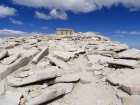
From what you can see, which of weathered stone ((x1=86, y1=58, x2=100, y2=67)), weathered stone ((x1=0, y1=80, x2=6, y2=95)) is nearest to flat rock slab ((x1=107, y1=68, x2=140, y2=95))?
weathered stone ((x1=86, y1=58, x2=100, y2=67))

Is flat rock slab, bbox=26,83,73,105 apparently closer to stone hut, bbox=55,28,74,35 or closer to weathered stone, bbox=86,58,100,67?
weathered stone, bbox=86,58,100,67

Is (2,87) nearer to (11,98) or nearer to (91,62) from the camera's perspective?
(11,98)

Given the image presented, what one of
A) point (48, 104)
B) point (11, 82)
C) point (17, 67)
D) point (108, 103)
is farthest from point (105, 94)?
point (17, 67)

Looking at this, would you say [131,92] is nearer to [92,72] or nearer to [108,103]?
[108,103]

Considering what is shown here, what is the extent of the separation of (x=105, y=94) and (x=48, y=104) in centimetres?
191

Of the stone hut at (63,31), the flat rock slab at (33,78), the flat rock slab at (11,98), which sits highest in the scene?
the stone hut at (63,31)

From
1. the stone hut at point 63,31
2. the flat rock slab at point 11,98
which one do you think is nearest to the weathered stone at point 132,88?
the flat rock slab at point 11,98

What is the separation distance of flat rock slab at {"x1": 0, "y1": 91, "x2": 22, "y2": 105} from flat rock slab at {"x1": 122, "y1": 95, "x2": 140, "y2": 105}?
3.15 m

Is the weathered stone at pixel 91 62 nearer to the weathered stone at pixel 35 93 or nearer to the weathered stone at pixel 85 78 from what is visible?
the weathered stone at pixel 85 78

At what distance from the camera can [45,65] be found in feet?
23.6

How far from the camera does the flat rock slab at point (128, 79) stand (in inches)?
174

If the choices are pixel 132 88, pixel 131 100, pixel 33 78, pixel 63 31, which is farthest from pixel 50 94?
pixel 63 31

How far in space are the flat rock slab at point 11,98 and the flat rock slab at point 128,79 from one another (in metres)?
3.29

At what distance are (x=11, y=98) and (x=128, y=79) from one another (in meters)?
4.04
